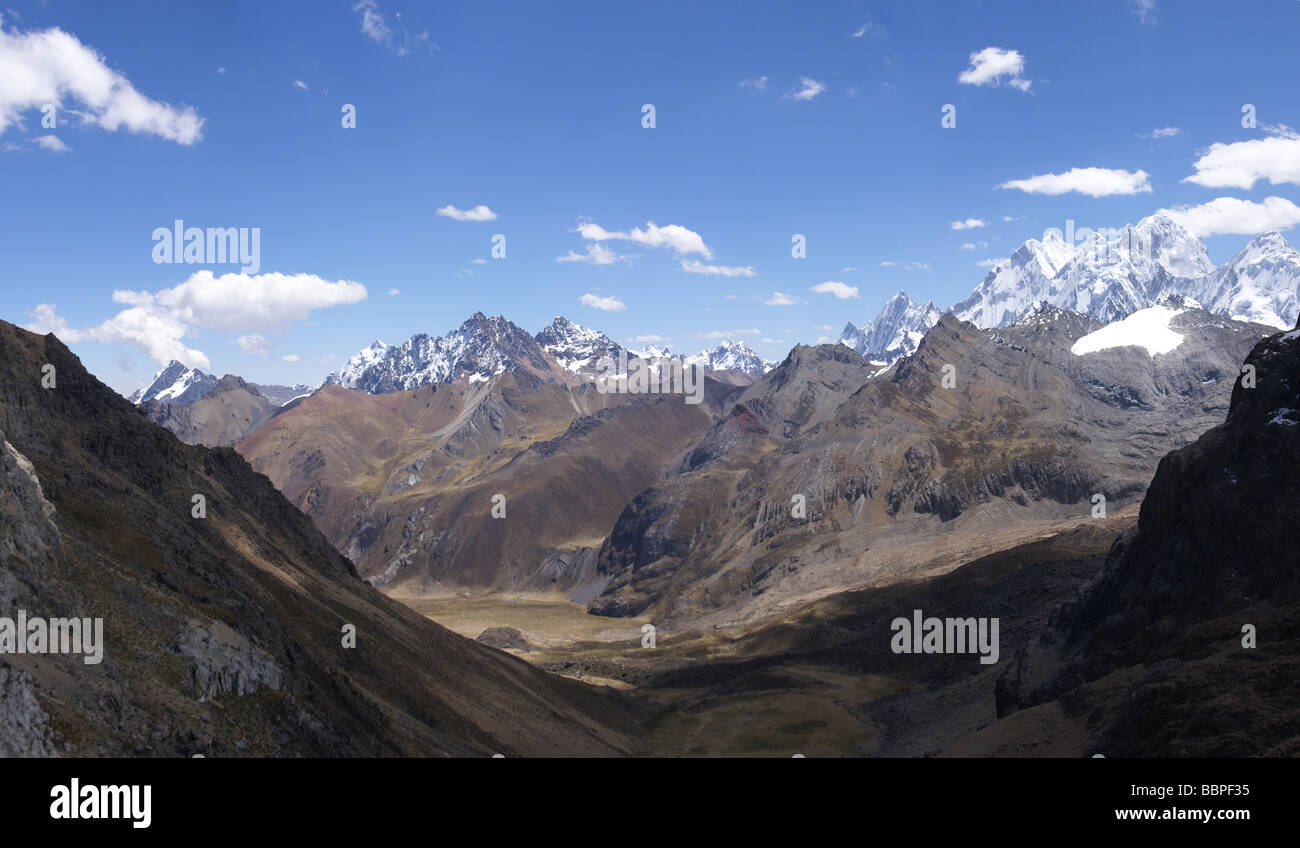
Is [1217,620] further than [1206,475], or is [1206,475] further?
[1206,475]

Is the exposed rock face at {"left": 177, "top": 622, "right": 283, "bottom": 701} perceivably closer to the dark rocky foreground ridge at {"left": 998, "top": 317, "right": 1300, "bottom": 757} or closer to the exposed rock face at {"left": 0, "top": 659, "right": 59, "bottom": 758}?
the exposed rock face at {"left": 0, "top": 659, "right": 59, "bottom": 758}

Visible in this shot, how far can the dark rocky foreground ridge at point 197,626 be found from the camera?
3562 cm

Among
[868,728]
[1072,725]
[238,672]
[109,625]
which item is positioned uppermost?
[109,625]

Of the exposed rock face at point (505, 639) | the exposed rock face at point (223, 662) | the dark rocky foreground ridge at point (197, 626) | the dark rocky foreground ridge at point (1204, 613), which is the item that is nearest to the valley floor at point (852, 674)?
the exposed rock face at point (505, 639)

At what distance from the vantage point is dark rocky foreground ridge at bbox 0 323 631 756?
35.6 m

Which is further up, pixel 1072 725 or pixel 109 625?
pixel 109 625

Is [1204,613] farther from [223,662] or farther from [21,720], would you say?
[21,720]

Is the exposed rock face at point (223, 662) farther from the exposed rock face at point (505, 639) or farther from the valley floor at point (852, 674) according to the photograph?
the exposed rock face at point (505, 639)
